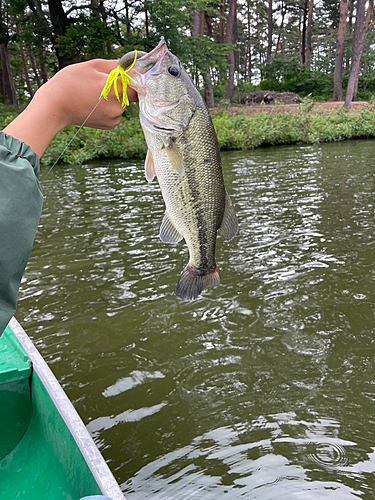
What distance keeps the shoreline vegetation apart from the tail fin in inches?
695

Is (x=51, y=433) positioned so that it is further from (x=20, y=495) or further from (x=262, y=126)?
(x=262, y=126)

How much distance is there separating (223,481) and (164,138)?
94.3 inches

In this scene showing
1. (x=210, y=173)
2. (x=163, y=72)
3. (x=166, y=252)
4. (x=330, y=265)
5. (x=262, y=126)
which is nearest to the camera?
(x=163, y=72)

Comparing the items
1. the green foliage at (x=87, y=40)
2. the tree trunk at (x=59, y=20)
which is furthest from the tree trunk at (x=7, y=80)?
the green foliage at (x=87, y=40)

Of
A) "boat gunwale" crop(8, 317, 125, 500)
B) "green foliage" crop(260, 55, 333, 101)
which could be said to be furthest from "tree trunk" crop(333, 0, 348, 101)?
"boat gunwale" crop(8, 317, 125, 500)

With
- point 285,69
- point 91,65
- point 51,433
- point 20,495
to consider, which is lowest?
point 20,495

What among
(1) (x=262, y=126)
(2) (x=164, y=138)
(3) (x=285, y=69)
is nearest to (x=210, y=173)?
(2) (x=164, y=138)

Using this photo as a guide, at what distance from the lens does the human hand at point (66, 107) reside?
124cm

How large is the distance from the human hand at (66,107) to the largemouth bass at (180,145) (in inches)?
12.0

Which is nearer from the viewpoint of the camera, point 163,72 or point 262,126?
point 163,72

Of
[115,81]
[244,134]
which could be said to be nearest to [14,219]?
[115,81]

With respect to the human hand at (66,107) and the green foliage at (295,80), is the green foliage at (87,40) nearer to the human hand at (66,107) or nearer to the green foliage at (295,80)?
the green foliage at (295,80)

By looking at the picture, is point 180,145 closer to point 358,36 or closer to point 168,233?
point 168,233

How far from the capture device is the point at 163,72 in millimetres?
2275
